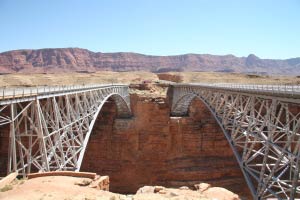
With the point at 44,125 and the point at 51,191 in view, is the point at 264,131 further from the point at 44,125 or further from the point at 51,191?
the point at 44,125

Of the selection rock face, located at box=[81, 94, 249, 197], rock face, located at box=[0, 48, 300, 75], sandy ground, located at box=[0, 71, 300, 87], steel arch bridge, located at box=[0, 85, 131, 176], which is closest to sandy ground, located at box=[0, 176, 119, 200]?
steel arch bridge, located at box=[0, 85, 131, 176]

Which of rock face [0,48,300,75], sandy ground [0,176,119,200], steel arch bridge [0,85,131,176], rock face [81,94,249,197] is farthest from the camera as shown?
rock face [0,48,300,75]

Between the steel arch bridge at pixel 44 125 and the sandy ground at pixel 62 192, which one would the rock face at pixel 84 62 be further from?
the sandy ground at pixel 62 192

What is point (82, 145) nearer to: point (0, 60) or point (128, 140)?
point (128, 140)

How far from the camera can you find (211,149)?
147 feet

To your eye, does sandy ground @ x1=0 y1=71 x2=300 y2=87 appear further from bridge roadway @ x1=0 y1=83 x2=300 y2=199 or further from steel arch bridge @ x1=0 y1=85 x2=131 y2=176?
steel arch bridge @ x1=0 y1=85 x2=131 y2=176

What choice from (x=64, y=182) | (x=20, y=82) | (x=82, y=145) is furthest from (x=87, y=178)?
(x=20, y=82)

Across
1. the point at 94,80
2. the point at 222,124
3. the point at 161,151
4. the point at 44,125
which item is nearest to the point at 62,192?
the point at 44,125

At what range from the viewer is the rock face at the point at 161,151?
42.7 metres

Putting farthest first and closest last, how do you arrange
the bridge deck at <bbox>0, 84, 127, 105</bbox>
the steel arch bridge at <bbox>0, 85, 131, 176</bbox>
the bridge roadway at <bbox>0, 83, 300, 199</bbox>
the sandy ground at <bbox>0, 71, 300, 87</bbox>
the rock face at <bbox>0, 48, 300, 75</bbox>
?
the rock face at <bbox>0, 48, 300, 75</bbox>
the sandy ground at <bbox>0, 71, 300, 87</bbox>
the bridge roadway at <bbox>0, 83, 300, 199</bbox>
the steel arch bridge at <bbox>0, 85, 131, 176</bbox>
the bridge deck at <bbox>0, 84, 127, 105</bbox>

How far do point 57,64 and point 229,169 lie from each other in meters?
139

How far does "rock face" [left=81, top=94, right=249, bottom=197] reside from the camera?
42688 mm

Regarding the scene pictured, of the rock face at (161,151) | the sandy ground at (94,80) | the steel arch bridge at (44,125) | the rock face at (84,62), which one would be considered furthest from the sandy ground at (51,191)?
the rock face at (84,62)

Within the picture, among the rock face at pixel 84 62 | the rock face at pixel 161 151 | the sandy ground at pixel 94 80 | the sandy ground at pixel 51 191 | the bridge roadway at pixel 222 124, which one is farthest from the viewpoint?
the rock face at pixel 84 62
